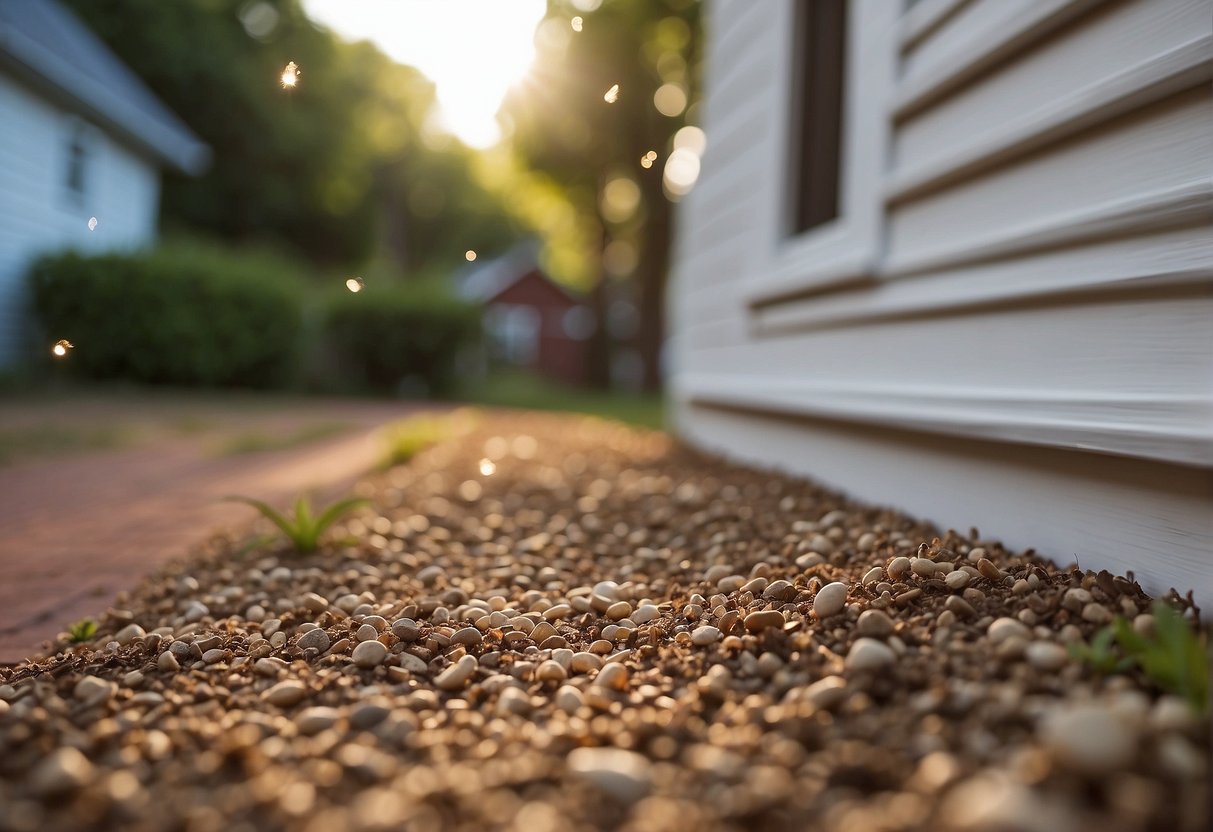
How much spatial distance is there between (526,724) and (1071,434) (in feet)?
4.04

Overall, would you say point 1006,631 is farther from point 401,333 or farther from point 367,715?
point 401,333

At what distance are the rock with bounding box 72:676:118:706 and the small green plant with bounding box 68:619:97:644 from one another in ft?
1.62

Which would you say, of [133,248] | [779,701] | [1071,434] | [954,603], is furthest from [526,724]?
[133,248]

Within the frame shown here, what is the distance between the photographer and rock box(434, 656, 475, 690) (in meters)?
1.51

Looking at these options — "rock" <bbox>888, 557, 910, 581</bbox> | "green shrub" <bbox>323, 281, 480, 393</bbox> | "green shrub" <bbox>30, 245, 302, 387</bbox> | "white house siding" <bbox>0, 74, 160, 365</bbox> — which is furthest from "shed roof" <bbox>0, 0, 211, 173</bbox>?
"rock" <bbox>888, 557, 910, 581</bbox>

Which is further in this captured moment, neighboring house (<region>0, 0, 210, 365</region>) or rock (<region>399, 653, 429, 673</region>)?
neighboring house (<region>0, 0, 210, 365</region>)

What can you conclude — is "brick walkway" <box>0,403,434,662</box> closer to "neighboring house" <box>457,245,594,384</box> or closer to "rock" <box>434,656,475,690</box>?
"rock" <box>434,656,475,690</box>

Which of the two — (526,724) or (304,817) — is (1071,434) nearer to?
(526,724)

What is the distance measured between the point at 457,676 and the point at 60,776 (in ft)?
1.98

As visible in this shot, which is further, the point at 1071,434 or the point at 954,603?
the point at 1071,434

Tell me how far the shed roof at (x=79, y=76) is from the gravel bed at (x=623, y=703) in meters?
8.27

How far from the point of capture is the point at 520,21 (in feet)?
9.27

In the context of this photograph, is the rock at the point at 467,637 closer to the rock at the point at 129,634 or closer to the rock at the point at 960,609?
the rock at the point at 129,634

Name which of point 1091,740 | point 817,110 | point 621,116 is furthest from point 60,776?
point 621,116
